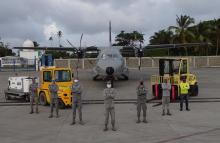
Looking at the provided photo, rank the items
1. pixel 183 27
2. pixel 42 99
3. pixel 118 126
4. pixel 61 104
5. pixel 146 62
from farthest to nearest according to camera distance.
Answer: pixel 183 27, pixel 146 62, pixel 42 99, pixel 61 104, pixel 118 126

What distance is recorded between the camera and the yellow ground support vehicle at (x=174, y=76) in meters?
25.1

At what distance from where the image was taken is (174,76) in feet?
84.2

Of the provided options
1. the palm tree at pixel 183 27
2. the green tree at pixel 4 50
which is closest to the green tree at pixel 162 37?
the palm tree at pixel 183 27

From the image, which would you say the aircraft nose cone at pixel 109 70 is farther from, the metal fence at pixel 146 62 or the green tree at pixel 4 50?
the green tree at pixel 4 50

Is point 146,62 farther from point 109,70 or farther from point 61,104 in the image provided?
point 61,104

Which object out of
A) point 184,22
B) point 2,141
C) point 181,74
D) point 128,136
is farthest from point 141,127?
point 184,22

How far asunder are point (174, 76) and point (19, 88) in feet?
30.1

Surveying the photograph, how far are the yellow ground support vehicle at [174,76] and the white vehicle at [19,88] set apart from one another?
750cm

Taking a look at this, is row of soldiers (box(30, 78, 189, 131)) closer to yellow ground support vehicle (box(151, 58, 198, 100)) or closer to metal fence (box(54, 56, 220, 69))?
yellow ground support vehicle (box(151, 58, 198, 100))

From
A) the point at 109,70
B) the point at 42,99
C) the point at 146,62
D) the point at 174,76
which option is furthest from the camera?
the point at 146,62

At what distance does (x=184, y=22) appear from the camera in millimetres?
77188

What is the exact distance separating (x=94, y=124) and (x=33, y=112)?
15.3ft

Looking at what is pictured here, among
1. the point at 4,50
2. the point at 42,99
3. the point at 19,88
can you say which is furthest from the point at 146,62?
the point at 4,50

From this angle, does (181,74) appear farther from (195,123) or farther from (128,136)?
(128,136)
